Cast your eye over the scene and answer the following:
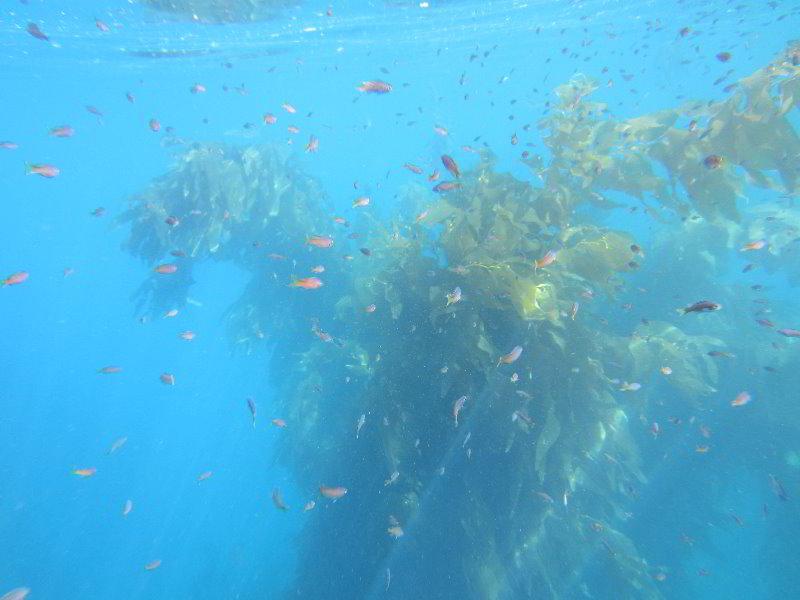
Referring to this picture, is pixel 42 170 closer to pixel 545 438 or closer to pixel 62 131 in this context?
pixel 62 131

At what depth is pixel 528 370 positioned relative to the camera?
18.0ft

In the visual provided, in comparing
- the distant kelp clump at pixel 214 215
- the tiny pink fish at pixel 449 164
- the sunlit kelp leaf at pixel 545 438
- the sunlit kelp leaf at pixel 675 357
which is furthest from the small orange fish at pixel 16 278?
the sunlit kelp leaf at pixel 675 357

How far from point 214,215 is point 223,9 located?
1275cm

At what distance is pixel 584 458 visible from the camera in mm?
6125

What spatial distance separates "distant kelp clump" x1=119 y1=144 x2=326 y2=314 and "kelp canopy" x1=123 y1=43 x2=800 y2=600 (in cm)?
459

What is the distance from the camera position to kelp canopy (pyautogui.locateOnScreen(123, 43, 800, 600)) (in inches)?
217

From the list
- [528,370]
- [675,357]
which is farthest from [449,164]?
[675,357]

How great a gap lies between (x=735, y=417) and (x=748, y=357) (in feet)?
4.11

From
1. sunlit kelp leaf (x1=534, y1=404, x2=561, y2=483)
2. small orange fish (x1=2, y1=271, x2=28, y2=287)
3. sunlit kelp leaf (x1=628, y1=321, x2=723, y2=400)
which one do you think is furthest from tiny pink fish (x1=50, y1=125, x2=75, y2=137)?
sunlit kelp leaf (x1=628, y1=321, x2=723, y2=400)

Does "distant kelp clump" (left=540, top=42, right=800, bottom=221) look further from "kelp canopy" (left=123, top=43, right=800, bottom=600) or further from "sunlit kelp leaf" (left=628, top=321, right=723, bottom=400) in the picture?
"sunlit kelp leaf" (left=628, top=321, right=723, bottom=400)

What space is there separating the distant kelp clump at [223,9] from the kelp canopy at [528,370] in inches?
616

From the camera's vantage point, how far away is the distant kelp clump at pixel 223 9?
622 inches

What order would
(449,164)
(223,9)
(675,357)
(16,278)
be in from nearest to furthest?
(449,164) → (16,278) → (675,357) → (223,9)

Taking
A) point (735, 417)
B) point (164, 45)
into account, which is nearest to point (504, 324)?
point (735, 417)
